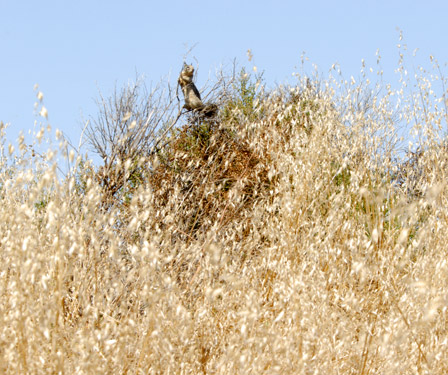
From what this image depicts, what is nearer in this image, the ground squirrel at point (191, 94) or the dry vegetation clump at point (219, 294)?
the dry vegetation clump at point (219, 294)

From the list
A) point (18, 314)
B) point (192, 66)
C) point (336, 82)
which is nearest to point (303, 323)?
point (18, 314)

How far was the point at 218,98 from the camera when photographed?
693cm

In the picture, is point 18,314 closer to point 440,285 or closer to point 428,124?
point 440,285

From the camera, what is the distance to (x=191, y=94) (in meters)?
6.44

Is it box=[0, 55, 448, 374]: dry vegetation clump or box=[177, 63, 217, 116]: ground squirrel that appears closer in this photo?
box=[0, 55, 448, 374]: dry vegetation clump

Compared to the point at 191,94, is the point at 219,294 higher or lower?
lower

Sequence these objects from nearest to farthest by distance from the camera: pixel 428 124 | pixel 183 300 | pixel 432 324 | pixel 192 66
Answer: pixel 432 324 → pixel 183 300 → pixel 428 124 → pixel 192 66

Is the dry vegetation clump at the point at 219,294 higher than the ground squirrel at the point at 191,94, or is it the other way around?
the ground squirrel at the point at 191,94

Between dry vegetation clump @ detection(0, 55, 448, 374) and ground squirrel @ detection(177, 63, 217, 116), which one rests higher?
ground squirrel @ detection(177, 63, 217, 116)

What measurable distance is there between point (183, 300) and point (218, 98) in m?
4.19

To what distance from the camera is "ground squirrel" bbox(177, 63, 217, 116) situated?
6.37 meters

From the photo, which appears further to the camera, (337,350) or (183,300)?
(183,300)

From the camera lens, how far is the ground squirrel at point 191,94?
6.37m

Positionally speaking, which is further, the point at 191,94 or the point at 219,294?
the point at 191,94
